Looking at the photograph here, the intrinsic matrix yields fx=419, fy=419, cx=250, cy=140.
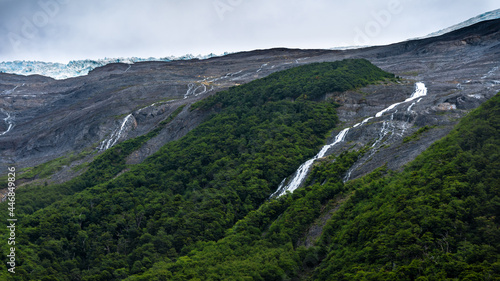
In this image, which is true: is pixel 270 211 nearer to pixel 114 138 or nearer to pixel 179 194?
pixel 179 194

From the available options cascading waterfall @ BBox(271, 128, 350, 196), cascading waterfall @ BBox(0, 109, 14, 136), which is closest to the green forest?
cascading waterfall @ BBox(271, 128, 350, 196)

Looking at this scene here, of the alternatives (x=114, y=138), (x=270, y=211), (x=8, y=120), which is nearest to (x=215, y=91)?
(x=114, y=138)

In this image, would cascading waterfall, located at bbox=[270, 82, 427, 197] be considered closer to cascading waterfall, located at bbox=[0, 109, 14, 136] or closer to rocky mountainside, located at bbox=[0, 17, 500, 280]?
rocky mountainside, located at bbox=[0, 17, 500, 280]

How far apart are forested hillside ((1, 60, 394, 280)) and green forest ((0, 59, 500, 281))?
0.17m

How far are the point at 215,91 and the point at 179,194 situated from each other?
52909mm

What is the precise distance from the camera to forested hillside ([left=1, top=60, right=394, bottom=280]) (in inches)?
1657

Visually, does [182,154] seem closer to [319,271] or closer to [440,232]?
[319,271]

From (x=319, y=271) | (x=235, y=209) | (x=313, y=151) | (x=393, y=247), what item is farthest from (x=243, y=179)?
(x=393, y=247)

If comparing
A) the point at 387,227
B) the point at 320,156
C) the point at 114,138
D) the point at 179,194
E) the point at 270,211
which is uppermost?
the point at 114,138

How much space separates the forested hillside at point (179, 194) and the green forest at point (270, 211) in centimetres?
17

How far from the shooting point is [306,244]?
3728 centimetres

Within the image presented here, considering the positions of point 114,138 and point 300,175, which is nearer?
point 300,175

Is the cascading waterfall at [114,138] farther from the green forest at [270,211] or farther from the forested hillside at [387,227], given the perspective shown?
the forested hillside at [387,227]

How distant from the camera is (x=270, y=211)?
1715 inches
